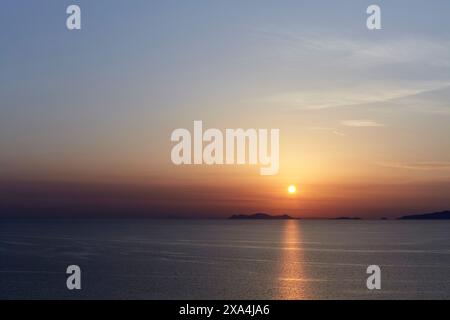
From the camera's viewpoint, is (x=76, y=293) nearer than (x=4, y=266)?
Yes

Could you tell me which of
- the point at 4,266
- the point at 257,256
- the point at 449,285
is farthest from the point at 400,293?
the point at 4,266

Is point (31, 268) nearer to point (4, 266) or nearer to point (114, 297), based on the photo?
point (4, 266)

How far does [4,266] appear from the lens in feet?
326

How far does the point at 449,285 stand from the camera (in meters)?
80.4

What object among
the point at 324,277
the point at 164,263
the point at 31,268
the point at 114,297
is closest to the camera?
the point at 114,297

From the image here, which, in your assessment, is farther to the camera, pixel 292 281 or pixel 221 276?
pixel 221 276
